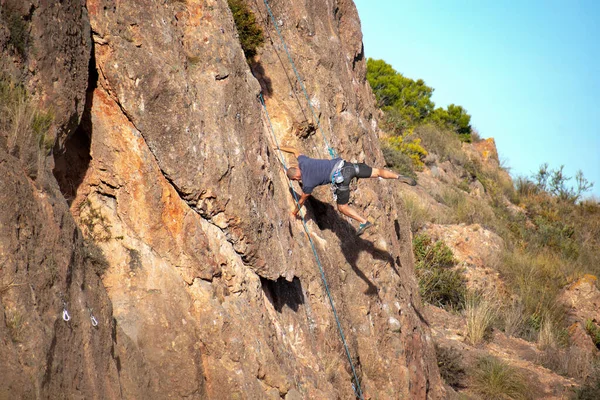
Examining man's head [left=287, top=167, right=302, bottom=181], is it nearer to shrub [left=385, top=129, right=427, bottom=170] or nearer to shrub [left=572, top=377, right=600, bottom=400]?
shrub [left=572, top=377, right=600, bottom=400]

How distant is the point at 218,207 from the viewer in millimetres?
6984

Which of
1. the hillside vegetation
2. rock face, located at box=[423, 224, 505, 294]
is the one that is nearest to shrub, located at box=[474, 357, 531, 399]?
the hillside vegetation

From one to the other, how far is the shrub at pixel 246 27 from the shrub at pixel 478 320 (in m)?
8.44

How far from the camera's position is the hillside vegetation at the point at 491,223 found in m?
15.9

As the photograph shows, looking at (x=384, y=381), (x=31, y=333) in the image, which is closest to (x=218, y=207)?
(x=31, y=333)

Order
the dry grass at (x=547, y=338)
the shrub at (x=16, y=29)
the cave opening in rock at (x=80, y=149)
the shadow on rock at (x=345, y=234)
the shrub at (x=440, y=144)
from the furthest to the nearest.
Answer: the shrub at (x=440, y=144)
the dry grass at (x=547, y=338)
the shadow on rock at (x=345, y=234)
the cave opening in rock at (x=80, y=149)
the shrub at (x=16, y=29)

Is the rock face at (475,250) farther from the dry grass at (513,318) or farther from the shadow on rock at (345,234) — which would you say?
the shadow on rock at (345,234)

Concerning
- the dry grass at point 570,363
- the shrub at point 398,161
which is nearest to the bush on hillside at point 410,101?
the shrub at point 398,161

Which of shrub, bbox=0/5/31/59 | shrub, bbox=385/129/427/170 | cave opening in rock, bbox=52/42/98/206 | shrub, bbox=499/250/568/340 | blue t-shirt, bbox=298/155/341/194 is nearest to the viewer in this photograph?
shrub, bbox=0/5/31/59

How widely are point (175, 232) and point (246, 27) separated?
11.7 ft

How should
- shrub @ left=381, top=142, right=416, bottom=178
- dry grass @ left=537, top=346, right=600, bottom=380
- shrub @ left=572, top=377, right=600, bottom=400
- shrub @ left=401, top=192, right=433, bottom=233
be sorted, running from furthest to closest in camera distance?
shrub @ left=381, top=142, right=416, bottom=178, shrub @ left=401, top=192, right=433, bottom=233, dry grass @ left=537, top=346, right=600, bottom=380, shrub @ left=572, top=377, right=600, bottom=400

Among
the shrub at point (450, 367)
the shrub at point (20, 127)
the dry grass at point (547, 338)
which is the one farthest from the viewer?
the dry grass at point (547, 338)

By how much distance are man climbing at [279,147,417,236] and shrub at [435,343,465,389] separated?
194 inches

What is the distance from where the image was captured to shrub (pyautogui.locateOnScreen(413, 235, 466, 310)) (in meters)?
16.4
